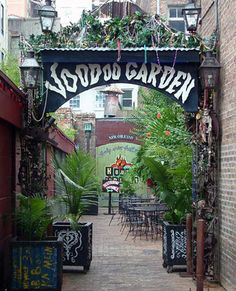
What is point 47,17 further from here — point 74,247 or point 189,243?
point 189,243

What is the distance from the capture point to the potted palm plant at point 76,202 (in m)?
9.16

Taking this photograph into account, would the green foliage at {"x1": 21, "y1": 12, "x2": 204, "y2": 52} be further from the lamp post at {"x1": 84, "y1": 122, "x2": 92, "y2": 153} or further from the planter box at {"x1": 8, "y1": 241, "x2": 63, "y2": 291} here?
the lamp post at {"x1": 84, "y1": 122, "x2": 92, "y2": 153}

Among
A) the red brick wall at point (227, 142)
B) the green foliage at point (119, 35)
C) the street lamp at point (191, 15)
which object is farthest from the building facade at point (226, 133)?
the green foliage at point (119, 35)

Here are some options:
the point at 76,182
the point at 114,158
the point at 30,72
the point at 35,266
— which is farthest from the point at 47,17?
the point at 114,158

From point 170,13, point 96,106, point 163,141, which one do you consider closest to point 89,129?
point 170,13

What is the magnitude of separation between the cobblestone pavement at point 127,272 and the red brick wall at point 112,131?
13.1 m

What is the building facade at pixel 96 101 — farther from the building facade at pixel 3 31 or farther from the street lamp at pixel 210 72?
the street lamp at pixel 210 72

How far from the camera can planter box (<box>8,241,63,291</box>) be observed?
7.64 metres

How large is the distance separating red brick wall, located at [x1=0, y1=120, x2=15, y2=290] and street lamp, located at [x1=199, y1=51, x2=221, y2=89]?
3.04m

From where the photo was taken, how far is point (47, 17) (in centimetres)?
884

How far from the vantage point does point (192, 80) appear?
8.74 m

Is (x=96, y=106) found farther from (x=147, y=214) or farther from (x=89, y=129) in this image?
(x=147, y=214)

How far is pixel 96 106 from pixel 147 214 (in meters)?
21.6

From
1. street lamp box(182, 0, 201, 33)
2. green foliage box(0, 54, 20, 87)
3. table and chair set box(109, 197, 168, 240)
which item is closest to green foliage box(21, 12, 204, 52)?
street lamp box(182, 0, 201, 33)
